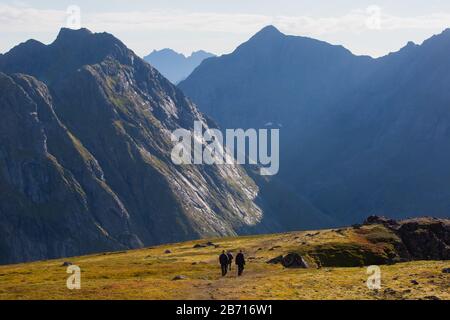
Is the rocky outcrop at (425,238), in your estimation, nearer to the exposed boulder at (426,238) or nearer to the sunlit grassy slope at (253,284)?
the exposed boulder at (426,238)

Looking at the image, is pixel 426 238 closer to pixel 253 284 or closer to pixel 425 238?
pixel 425 238

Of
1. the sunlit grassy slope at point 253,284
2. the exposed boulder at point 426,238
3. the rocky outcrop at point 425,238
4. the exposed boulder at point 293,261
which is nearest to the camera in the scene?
the sunlit grassy slope at point 253,284

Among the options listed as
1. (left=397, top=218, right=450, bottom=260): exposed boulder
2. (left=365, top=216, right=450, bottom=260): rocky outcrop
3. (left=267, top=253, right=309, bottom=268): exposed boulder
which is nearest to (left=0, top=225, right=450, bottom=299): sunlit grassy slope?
(left=267, top=253, right=309, bottom=268): exposed boulder

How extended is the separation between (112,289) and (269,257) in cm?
4364

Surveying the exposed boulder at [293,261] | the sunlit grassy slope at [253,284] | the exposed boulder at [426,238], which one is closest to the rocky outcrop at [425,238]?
the exposed boulder at [426,238]

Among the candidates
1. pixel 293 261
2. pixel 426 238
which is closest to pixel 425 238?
pixel 426 238

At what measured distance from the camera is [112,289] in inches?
2409

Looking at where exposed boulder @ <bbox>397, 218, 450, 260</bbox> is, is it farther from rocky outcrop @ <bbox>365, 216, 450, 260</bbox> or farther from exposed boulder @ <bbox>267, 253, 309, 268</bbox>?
exposed boulder @ <bbox>267, 253, 309, 268</bbox>

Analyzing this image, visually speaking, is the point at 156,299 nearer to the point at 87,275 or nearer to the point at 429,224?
the point at 87,275

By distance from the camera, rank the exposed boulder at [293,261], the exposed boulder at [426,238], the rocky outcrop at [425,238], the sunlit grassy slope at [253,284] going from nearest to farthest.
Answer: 1. the sunlit grassy slope at [253,284]
2. the exposed boulder at [293,261]
3. the rocky outcrop at [425,238]
4. the exposed boulder at [426,238]
